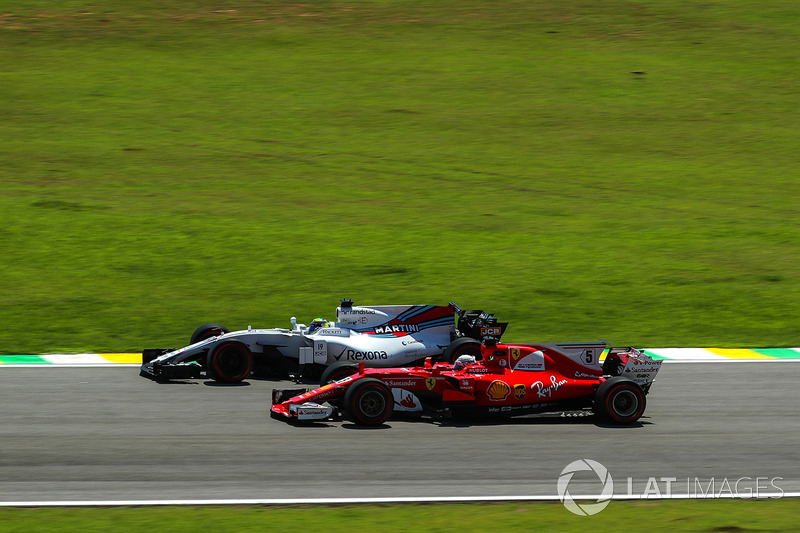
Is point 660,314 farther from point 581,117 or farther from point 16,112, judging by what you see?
point 16,112

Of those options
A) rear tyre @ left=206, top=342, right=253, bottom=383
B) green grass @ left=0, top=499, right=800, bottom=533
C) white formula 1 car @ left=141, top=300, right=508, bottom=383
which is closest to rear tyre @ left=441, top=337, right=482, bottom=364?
white formula 1 car @ left=141, top=300, right=508, bottom=383

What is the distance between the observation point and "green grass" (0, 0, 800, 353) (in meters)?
16.4

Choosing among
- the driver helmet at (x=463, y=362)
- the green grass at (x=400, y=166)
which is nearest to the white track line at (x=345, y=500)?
the driver helmet at (x=463, y=362)

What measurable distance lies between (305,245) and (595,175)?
8403mm

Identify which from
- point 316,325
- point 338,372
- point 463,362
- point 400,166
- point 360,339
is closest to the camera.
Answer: point 463,362

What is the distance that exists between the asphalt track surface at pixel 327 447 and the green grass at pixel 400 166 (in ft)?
9.60

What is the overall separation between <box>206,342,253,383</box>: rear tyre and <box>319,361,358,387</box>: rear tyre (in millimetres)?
1286

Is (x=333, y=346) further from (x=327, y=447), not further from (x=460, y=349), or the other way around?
(x=327, y=447)

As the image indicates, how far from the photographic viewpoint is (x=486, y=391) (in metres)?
10.1

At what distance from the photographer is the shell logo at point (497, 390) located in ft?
33.2

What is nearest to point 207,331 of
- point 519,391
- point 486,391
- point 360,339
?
point 360,339

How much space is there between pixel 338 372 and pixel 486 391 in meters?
1.60

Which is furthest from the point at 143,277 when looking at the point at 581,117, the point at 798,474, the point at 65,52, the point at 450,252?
the point at 65,52

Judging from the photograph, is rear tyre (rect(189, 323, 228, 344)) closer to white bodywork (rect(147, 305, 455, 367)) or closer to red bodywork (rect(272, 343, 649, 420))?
white bodywork (rect(147, 305, 455, 367))
